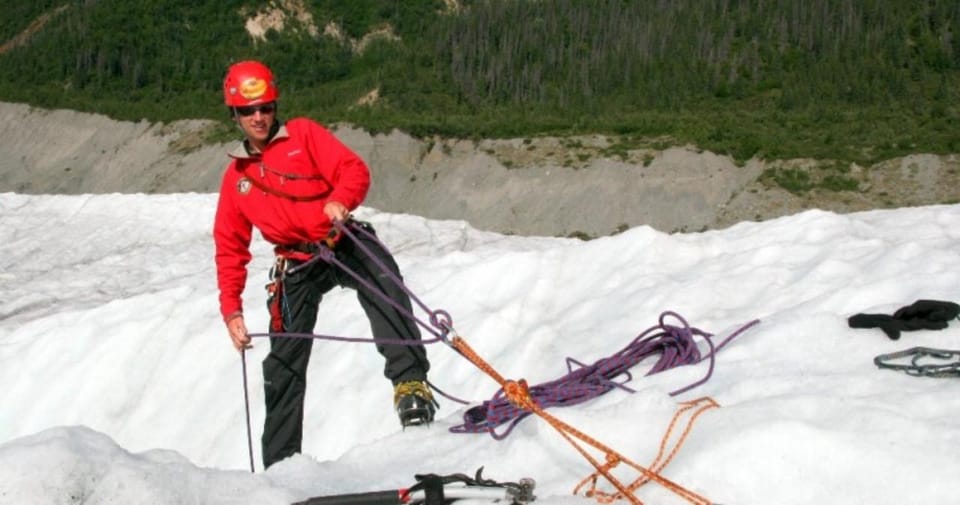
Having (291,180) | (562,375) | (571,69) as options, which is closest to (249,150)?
(291,180)

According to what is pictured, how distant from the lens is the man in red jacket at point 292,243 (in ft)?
17.0

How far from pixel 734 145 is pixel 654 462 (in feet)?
89.7

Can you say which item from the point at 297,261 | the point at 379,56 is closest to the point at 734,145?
the point at 297,261

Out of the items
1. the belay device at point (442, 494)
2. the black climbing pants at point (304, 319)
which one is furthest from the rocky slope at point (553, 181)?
the belay device at point (442, 494)

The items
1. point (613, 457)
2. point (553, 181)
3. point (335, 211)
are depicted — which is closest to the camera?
point (613, 457)

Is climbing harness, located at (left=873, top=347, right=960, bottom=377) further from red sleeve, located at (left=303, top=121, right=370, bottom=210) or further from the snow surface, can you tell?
red sleeve, located at (left=303, top=121, right=370, bottom=210)

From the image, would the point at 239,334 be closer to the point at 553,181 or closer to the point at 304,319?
the point at 304,319

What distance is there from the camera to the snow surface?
10.9ft

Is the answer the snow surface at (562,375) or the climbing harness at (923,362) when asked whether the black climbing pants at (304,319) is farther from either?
the climbing harness at (923,362)

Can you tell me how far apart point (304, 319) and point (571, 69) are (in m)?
42.9

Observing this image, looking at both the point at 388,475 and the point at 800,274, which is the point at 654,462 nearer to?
the point at 388,475

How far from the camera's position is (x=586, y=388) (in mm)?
4691

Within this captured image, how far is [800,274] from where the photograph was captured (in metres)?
6.49

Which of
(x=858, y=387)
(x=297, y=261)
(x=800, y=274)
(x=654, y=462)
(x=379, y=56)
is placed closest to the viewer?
(x=654, y=462)
